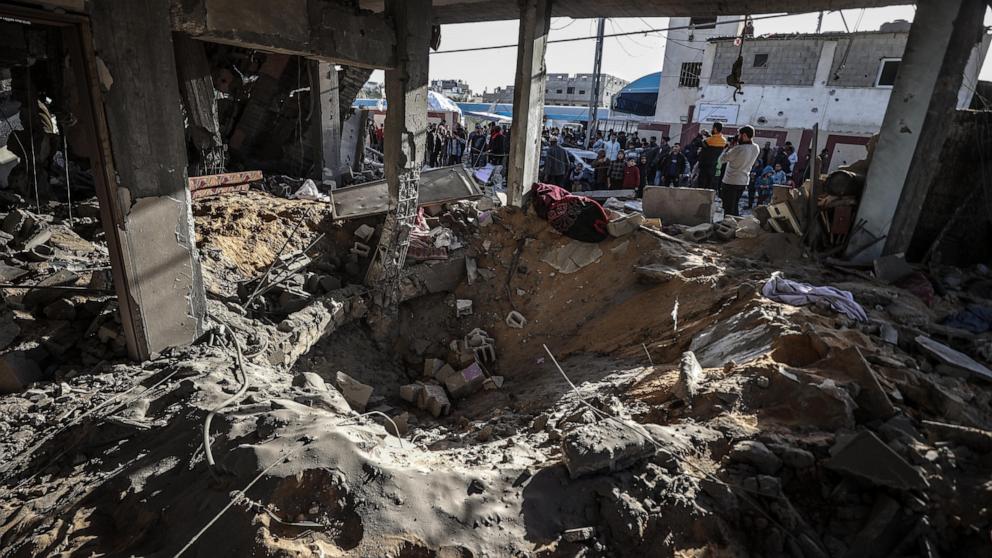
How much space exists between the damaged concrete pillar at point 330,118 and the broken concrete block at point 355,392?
7312 mm

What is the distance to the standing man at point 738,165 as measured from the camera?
8367 mm

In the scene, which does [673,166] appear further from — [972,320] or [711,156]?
[972,320]

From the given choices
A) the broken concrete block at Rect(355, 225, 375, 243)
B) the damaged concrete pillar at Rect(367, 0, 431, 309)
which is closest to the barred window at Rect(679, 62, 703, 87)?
the damaged concrete pillar at Rect(367, 0, 431, 309)

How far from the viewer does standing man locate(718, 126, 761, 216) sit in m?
8.37

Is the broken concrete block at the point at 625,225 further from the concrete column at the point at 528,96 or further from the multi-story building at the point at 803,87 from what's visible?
the multi-story building at the point at 803,87

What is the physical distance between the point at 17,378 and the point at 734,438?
530 cm

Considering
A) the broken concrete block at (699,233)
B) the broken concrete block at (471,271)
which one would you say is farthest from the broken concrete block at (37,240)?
the broken concrete block at (699,233)

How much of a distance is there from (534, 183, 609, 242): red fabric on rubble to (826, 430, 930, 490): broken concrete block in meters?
4.75

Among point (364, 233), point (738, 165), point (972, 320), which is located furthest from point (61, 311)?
point (738, 165)

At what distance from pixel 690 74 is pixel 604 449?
75.0 feet

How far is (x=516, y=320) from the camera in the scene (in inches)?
273

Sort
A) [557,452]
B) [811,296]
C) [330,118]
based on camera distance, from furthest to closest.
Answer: [330,118]
[811,296]
[557,452]

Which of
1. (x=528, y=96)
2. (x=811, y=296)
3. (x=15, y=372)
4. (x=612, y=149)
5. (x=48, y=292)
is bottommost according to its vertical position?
(x=15, y=372)

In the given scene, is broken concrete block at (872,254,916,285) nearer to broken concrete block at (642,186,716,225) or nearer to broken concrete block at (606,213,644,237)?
broken concrete block at (642,186,716,225)
